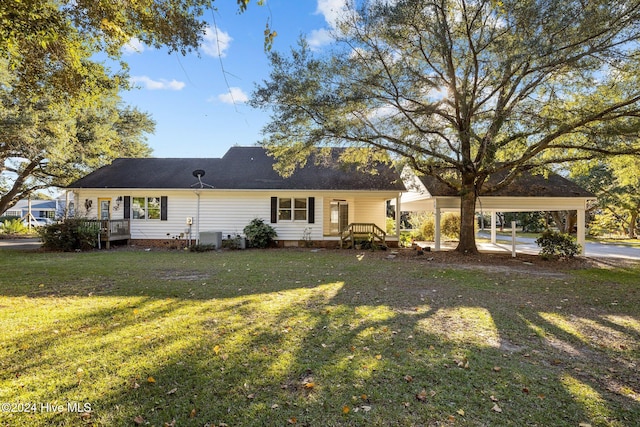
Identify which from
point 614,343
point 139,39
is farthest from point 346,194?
point 614,343

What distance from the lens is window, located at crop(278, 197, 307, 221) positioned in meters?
16.2

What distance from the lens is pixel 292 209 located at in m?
16.2

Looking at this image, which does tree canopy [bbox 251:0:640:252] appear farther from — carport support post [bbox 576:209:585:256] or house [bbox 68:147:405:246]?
house [bbox 68:147:405:246]

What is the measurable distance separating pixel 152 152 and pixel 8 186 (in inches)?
434

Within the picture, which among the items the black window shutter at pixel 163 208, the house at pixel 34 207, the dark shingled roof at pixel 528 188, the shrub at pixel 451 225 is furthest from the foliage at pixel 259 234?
the house at pixel 34 207

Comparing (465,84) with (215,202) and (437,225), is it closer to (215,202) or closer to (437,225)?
(437,225)

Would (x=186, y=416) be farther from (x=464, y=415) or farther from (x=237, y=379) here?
(x=464, y=415)

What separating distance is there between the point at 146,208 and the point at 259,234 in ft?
19.7

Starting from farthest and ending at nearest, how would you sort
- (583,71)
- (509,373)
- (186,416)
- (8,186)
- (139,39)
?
(8,186) → (583,71) → (139,39) → (509,373) → (186,416)

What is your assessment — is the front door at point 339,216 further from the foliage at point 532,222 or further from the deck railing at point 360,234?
the foliage at point 532,222

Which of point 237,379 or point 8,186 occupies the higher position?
point 8,186

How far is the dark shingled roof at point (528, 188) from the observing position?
46.5 ft

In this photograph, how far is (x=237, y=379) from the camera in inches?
126

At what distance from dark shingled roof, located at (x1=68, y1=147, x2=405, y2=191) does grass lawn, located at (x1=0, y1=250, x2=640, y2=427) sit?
8.80m
